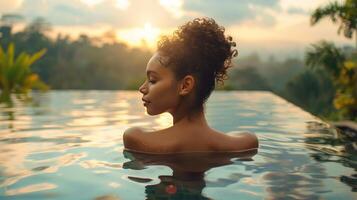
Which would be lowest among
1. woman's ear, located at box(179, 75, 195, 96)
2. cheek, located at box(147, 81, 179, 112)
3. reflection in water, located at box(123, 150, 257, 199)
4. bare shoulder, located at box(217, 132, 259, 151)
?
reflection in water, located at box(123, 150, 257, 199)

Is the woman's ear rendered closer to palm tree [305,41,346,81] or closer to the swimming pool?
the swimming pool

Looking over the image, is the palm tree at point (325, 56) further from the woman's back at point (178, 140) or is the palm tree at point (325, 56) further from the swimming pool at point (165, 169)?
the woman's back at point (178, 140)

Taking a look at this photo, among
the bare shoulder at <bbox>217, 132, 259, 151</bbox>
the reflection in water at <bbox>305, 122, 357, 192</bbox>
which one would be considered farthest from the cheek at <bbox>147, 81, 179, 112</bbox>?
the reflection in water at <bbox>305, 122, 357, 192</bbox>

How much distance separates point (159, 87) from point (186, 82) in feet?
0.67

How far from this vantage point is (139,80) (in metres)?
19.6

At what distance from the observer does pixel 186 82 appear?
3.58m

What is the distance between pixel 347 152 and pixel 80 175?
7.76 feet

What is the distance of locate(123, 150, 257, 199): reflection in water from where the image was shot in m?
2.57

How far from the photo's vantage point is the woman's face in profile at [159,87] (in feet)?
11.8

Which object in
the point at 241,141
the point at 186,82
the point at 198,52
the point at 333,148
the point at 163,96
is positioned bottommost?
the point at 333,148

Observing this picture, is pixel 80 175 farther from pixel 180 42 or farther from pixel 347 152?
pixel 347 152

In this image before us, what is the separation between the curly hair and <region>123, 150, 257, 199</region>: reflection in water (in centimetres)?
42

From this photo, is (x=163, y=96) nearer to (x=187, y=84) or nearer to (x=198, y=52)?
(x=187, y=84)

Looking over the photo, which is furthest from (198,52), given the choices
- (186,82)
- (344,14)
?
(344,14)
